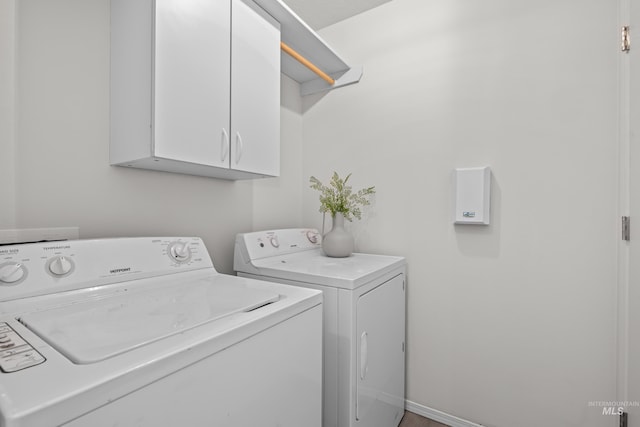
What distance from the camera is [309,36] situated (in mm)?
1778

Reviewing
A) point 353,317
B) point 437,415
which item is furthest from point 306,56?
point 437,415

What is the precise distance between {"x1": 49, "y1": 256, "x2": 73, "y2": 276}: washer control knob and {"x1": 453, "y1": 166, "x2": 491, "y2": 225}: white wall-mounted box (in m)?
1.69

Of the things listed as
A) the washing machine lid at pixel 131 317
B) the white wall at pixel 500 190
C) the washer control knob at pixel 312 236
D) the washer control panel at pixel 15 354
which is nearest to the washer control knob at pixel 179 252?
the washing machine lid at pixel 131 317

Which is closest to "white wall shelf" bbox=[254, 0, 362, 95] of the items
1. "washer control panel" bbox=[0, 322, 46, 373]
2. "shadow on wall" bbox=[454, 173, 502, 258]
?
"shadow on wall" bbox=[454, 173, 502, 258]

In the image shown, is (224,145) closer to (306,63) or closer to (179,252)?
A: (179,252)

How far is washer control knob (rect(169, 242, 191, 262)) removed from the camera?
1255 mm

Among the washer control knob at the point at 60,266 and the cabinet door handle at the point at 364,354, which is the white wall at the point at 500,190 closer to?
the cabinet door handle at the point at 364,354

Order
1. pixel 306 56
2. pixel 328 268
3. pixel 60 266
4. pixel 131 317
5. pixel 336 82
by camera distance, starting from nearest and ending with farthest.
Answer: pixel 131 317
pixel 60 266
pixel 328 268
pixel 306 56
pixel 336 82

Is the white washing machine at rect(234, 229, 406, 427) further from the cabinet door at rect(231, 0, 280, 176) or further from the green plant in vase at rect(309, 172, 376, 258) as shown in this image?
the cabinet door at rect(231, 0, 280, 176)

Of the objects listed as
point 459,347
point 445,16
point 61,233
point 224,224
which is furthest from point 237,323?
point 445,16

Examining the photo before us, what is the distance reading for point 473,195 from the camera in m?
1.62

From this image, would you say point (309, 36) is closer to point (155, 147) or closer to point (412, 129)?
point (412, 129)

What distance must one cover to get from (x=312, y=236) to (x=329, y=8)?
→ 151 cm

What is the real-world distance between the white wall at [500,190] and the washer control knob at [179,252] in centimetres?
113
